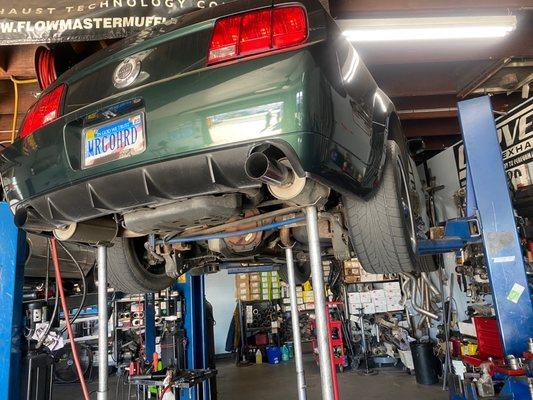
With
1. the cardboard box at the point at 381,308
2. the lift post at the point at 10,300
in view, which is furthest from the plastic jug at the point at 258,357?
the lift post at the point at 10,300

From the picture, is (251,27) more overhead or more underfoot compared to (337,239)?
more overhead

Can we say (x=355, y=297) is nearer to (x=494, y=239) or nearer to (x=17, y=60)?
(x=494, y=239)

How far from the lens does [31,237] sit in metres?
2.52

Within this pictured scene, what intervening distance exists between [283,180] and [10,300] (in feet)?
5.47

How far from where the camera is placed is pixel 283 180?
105cm

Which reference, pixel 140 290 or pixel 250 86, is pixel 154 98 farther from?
pixel 140 290

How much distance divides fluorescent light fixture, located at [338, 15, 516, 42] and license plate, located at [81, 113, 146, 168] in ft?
7.18

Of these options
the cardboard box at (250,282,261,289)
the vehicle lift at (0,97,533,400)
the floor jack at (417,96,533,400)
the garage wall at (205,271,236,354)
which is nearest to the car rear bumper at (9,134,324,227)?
the vehicle lift at (0,97,533,400)

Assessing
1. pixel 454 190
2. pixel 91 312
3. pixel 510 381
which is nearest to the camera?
pixel 510 381

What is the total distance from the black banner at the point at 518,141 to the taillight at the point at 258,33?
11.9ft

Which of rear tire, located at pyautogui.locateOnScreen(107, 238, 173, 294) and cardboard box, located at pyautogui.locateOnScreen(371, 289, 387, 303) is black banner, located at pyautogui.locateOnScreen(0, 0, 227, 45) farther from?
cardboard box, located at pyautogui.locateOnScreen(371, 289, 387, 303)

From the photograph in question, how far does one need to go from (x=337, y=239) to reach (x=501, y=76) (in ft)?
12.0

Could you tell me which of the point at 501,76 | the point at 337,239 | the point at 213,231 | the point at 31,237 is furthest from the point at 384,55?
the point at 31,237

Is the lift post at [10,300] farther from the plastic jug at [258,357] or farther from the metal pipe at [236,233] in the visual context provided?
the plastic jug at [258,357]
